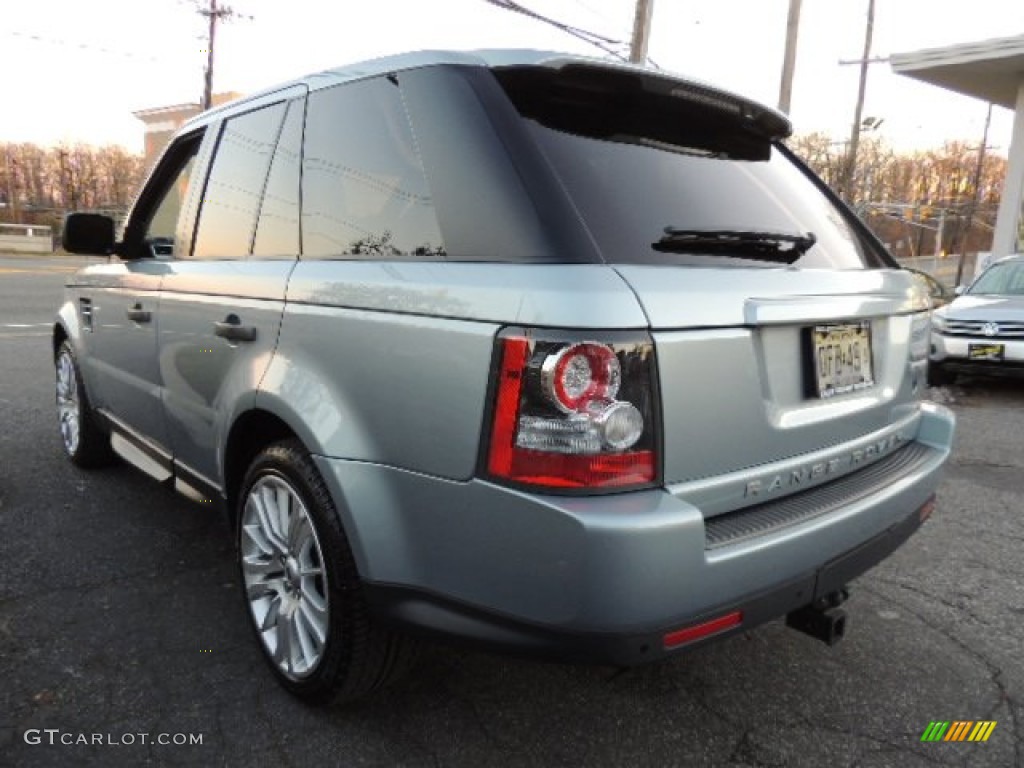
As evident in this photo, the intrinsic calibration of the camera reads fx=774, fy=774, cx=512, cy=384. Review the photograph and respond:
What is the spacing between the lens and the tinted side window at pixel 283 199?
95.9 inches

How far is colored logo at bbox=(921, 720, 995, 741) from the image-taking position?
222cm

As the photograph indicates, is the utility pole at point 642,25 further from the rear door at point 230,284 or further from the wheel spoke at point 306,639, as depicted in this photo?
the wheel spoke at point 306,639

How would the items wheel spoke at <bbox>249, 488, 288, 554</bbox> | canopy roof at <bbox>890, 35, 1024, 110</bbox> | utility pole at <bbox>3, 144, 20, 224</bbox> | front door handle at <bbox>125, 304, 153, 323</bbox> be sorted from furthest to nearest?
utility pole at <bbox>3, 144, 20, 224</bbox> < canopy roof at <bbox>890, 35, 1024, 110</bbox> < front door handle at <bbox>125, 304, 153, 323</bbox> < wheel spoke at <bbox>249, 488, 288, 554</bbox>

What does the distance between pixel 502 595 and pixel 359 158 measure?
1286 mm

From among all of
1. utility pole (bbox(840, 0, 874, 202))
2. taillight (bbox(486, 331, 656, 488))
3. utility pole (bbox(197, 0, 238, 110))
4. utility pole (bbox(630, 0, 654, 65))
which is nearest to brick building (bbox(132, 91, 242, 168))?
utility pole (bbox(197, 0, 238, 110))

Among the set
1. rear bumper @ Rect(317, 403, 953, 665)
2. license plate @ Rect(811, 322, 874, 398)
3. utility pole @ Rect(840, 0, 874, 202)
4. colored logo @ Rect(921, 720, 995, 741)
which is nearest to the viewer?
rear bumper @ Rect(317, 403, 953, 665)

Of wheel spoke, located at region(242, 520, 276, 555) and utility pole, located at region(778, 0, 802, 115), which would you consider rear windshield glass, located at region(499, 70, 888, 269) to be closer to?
wheel spoke, located at region(242, 520, 276, 555)

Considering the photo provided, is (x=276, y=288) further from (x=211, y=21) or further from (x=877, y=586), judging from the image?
(x=211, y=21)

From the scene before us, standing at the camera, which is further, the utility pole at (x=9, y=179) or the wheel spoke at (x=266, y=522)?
the utility pole at (x=9, y=179)

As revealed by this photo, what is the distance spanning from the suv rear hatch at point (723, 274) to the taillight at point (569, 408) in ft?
0.28

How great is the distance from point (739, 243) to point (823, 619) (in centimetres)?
106

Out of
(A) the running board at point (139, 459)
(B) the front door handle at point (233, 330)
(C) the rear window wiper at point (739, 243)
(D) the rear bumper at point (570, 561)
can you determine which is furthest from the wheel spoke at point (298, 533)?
(C) the rear window wiper at point (739, 243)

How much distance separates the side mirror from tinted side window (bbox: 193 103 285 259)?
2.99ft

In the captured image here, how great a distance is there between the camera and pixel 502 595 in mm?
1695
